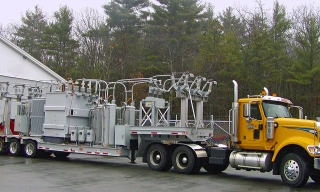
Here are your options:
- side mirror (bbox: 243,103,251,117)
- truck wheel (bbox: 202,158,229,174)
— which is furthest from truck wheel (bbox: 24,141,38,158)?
side mirror (bbox: 243,103,251,117)

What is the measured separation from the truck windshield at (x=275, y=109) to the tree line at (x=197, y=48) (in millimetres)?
20081

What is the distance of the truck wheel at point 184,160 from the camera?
43.1ft

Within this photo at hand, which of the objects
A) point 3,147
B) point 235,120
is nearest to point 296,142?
point 235,120

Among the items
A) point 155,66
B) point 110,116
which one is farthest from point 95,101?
point 155,66

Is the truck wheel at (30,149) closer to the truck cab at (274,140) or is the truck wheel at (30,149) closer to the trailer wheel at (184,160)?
the trailer wheel at (184,160)

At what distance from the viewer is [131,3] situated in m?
43.2

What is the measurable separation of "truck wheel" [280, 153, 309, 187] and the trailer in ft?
0.09

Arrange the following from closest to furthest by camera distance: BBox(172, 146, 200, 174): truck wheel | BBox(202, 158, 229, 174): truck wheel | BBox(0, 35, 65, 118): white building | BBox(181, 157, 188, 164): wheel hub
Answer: BBox(172, 146, 200, 174): truck wheel → BBox(181, 157, 188, 164): wheel hub → BBox(202, 158, 229, 174): truck wheel → BBox(0, 35, 65, 118): white building

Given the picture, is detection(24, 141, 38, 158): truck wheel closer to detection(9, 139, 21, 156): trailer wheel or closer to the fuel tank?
detection(9, 139, 21, 156): trailer wheel

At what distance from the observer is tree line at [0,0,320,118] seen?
33.8 metres

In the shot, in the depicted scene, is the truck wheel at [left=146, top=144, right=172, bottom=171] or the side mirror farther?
the truck wheel at [left=146, top=144, right=172, bottom=171]

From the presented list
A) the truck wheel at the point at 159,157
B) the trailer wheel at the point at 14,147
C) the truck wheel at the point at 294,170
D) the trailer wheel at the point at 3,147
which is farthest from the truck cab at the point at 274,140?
the trailer wheel at the point at 3,147

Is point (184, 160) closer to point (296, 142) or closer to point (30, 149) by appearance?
point (296, 142)

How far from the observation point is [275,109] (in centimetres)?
1253
